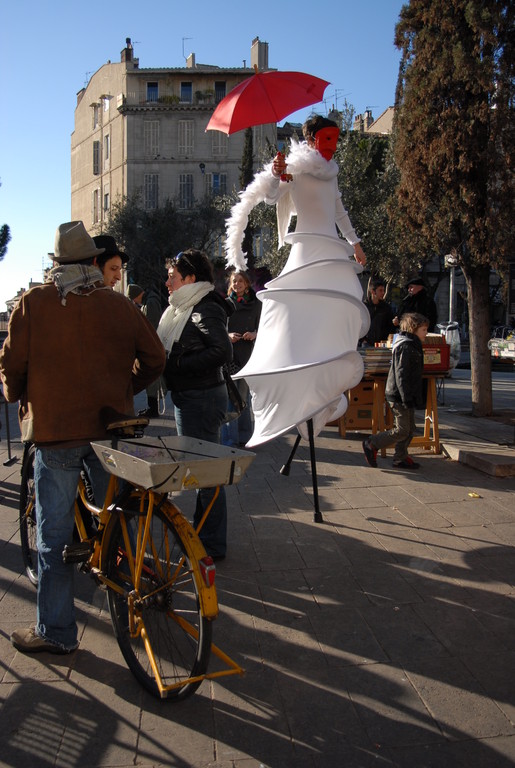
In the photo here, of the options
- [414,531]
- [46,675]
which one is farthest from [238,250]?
[46,675]

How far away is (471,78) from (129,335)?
6.74 metres

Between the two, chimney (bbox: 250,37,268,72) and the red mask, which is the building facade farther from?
the red mask

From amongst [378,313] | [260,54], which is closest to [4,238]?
[378,313]

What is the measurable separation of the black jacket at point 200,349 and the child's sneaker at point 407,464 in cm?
327

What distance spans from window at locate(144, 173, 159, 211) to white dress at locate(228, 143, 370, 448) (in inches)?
1906

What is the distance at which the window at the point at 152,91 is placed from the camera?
54.1 meters

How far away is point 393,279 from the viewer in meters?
23.5

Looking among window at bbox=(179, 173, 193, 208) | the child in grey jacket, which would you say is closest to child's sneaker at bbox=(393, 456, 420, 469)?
the child in grey jacket

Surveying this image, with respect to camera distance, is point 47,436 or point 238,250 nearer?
point 47,436

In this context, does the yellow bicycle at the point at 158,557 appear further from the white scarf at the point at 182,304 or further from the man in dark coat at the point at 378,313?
the man in dark coat at the point at 378,313

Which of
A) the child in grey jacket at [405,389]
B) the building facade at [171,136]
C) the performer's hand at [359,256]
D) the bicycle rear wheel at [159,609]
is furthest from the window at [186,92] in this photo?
the bicycle rear wheel at [159,609]

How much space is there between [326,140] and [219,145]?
162ft

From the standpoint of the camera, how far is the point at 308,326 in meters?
5.16

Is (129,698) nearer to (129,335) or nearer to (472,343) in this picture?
(129,335)
